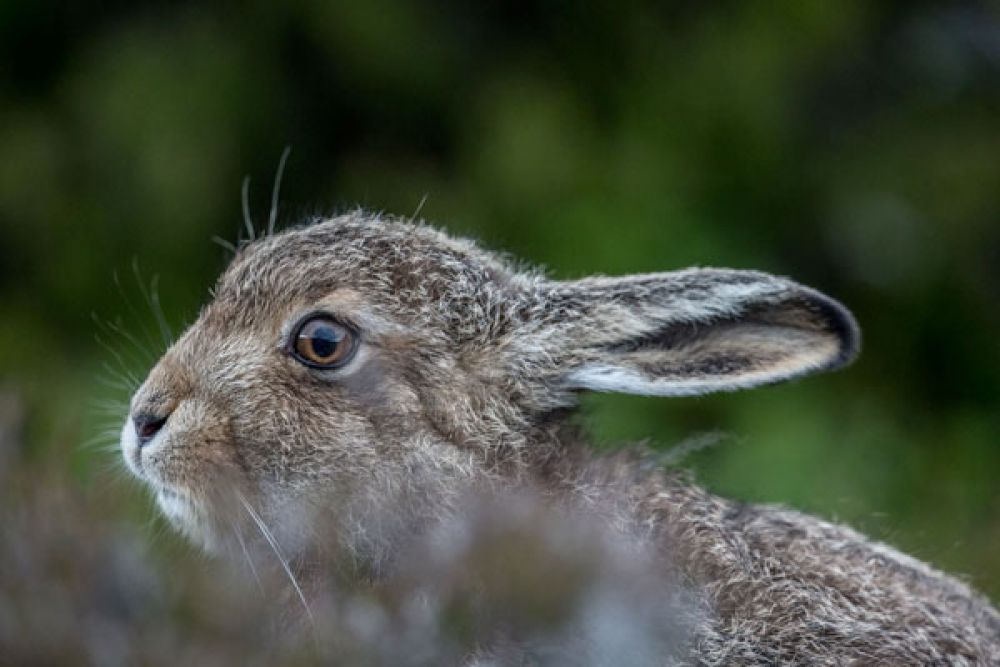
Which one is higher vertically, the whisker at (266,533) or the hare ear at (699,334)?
the hare ear at (699,334)

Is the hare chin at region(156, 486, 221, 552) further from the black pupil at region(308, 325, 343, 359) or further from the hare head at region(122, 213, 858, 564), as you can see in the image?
the black pupil at region(308, 325, 343, 359)

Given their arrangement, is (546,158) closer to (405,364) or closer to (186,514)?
(405,364)

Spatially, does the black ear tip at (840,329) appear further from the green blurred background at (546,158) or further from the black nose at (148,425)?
the green blurred background at (546,158)

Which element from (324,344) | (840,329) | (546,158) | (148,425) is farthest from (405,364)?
(546,158)

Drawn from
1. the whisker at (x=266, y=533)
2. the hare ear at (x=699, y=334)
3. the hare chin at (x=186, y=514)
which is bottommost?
the hare chin at (x=186, y=514)

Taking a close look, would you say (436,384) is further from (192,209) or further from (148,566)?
(192,209)

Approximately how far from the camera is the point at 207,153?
6457 mm

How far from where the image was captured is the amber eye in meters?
3.79

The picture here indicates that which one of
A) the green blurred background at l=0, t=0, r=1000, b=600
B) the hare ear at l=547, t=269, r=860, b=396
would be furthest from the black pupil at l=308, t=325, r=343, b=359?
the green blurred background at l=0, t=0, r=1000, b=600

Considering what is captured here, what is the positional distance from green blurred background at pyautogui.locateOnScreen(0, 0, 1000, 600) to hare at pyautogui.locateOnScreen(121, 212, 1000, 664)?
6.51 ft

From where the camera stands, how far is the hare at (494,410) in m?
3.51

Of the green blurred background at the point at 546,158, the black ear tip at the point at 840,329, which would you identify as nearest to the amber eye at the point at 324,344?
the black ear tip at the point at 840,329

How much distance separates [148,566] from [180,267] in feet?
15.3

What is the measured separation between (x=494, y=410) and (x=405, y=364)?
22 centimetres
